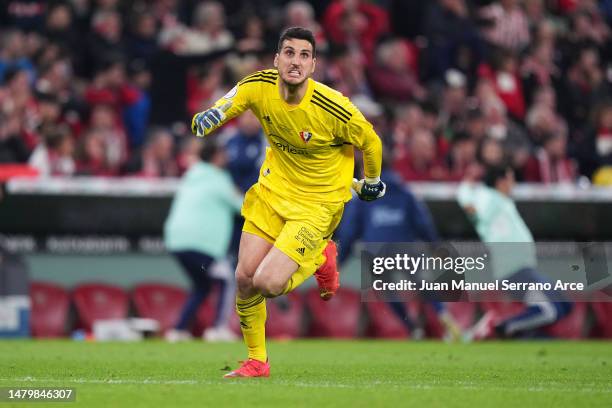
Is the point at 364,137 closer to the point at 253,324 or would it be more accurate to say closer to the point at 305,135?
the point at 305,135

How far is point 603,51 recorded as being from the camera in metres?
22.8

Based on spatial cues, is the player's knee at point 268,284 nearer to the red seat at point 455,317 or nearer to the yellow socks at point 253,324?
the yellow socks at point 253,324

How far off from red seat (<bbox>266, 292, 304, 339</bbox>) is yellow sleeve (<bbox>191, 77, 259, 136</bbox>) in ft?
25.3

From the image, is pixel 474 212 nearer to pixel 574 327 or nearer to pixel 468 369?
pixel 574 327

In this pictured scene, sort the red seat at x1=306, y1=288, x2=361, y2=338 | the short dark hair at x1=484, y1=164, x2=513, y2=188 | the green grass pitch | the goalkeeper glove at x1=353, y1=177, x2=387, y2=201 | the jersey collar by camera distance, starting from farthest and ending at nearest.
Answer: the red seat at x1=306, y1=288, x2=361, y2=338 → the short dark hair at x1=484, y1=164, x2=513, y2=188 → the goalkeeper glove at x1=353, y1=177, x2=387, y2=201 → the jersey collar → the green grass pitch

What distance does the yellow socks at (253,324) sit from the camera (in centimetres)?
949

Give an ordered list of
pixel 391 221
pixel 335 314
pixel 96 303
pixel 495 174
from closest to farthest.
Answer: pixel 495 174, pixel 391 221, pixel 96 303, pixel 335 314

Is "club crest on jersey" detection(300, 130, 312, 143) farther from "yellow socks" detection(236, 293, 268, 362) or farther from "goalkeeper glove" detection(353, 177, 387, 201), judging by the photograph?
"yellow socks" detection(236, 293, 268, 362)

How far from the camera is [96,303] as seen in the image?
1661 centimetres

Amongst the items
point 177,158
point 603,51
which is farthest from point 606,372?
point 603,51

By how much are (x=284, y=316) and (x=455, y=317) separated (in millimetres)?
2470

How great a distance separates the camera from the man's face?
9.18m

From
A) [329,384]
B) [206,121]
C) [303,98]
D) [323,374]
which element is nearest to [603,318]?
[323,374]

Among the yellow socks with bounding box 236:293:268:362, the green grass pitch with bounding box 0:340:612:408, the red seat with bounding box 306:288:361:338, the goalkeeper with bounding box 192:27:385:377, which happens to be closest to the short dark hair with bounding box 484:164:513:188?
the green grass pitch with bounding box 0:340:612:408
